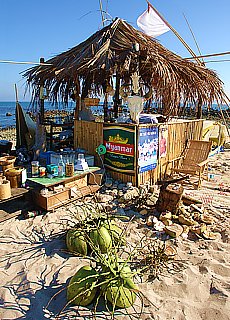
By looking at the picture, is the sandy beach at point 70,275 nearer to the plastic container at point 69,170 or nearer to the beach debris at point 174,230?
the beach debris at point 174,230

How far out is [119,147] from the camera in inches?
247

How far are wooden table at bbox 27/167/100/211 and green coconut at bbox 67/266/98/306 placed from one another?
232 centimetres

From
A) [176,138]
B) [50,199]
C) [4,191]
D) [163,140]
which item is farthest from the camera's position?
[176,138]

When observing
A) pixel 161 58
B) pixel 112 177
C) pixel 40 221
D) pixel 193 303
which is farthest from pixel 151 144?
pixel 193 303

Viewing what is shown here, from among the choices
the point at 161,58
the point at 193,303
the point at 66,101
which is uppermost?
the point at 161,58

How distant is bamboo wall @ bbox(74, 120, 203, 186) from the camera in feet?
21.1

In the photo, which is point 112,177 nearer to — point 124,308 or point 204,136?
point 124,308

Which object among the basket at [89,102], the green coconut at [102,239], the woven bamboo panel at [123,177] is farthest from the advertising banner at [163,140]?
the green coconut at [102,239]

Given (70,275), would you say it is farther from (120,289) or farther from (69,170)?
(69,170)

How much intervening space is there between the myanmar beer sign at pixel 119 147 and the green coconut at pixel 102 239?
277cm

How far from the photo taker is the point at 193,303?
2807 millimetres

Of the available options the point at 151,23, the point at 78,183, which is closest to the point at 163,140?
the point at 78,183

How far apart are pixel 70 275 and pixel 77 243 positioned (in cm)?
46

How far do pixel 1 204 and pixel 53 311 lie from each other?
2.64 m
